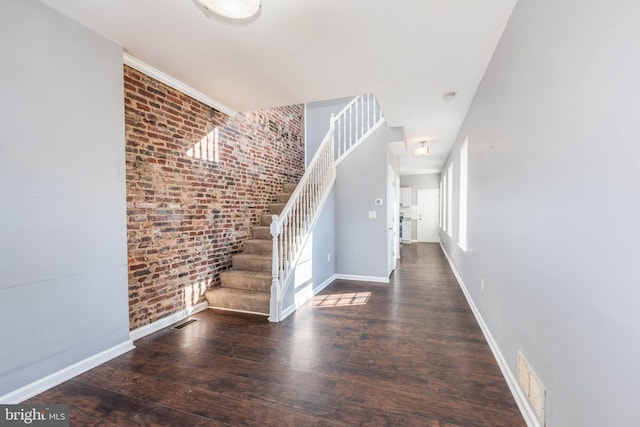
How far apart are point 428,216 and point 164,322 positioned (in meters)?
9.76

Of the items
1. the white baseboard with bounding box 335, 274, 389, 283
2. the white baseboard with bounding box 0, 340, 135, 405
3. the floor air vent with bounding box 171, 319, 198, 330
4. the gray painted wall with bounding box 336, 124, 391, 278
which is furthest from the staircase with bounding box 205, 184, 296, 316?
the white baseboard with bounding box 335, 274, 389, 283

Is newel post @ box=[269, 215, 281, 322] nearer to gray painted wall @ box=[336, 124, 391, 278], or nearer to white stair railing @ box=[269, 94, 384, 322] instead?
white stair railing @ box=[269, 94, 384, 322]

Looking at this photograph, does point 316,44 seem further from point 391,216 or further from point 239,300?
point 391,216

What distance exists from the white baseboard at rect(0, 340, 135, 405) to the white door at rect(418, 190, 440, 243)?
10.1 meters

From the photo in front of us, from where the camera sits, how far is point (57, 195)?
2086 millimetres

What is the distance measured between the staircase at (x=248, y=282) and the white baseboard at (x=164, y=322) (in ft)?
0.62

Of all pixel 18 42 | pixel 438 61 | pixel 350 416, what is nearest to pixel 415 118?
pixel 438 61

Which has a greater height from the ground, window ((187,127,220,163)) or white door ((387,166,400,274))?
window ((187,127,220,163))

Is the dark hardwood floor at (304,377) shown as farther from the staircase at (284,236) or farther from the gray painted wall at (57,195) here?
the gray painted wall at (57,195)

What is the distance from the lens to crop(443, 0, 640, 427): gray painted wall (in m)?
0.91

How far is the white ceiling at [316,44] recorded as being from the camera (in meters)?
2.03

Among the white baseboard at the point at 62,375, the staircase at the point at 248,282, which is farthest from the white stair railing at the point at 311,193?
the white baseboard at the point at 62,375

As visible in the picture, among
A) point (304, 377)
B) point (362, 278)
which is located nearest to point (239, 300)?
point (304, 377)

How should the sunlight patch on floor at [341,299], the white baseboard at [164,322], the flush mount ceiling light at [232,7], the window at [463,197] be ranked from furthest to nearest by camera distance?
the window at [463,197], the sunlight patch on floor at [341,299], the white baseboard at [164,322], the flush mount ceiling light at [232,7]
